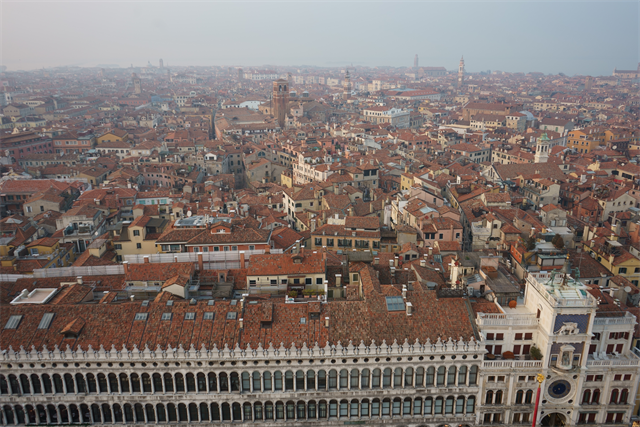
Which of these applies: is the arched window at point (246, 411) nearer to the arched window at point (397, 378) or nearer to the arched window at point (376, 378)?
the arched window at point (376, 378)

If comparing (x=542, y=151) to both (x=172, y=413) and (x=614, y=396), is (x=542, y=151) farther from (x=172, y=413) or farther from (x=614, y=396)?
(x=172, y=413)

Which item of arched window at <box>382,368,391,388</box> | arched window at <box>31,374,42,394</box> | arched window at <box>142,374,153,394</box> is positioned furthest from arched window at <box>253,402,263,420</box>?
arched window at <box>31,374,42,394</box>

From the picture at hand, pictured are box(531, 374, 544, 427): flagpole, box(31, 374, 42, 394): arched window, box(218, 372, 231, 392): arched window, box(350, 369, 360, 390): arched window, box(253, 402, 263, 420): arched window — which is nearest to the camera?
box(531, 374, 544, 427): flagpole

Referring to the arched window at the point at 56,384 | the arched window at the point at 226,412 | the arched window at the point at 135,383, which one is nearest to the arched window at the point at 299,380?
the arched window at the point at 226,412

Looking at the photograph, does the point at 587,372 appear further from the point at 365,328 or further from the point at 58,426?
the point at 58,426

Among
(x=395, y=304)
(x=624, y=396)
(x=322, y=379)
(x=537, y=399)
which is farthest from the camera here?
(x=395, y=304)

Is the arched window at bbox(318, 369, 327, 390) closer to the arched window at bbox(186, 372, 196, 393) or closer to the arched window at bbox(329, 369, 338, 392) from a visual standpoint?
the arched window at bbox(329, 369, 338, 392)

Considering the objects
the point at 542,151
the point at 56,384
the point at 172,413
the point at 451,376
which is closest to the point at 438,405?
the point at 451,376
